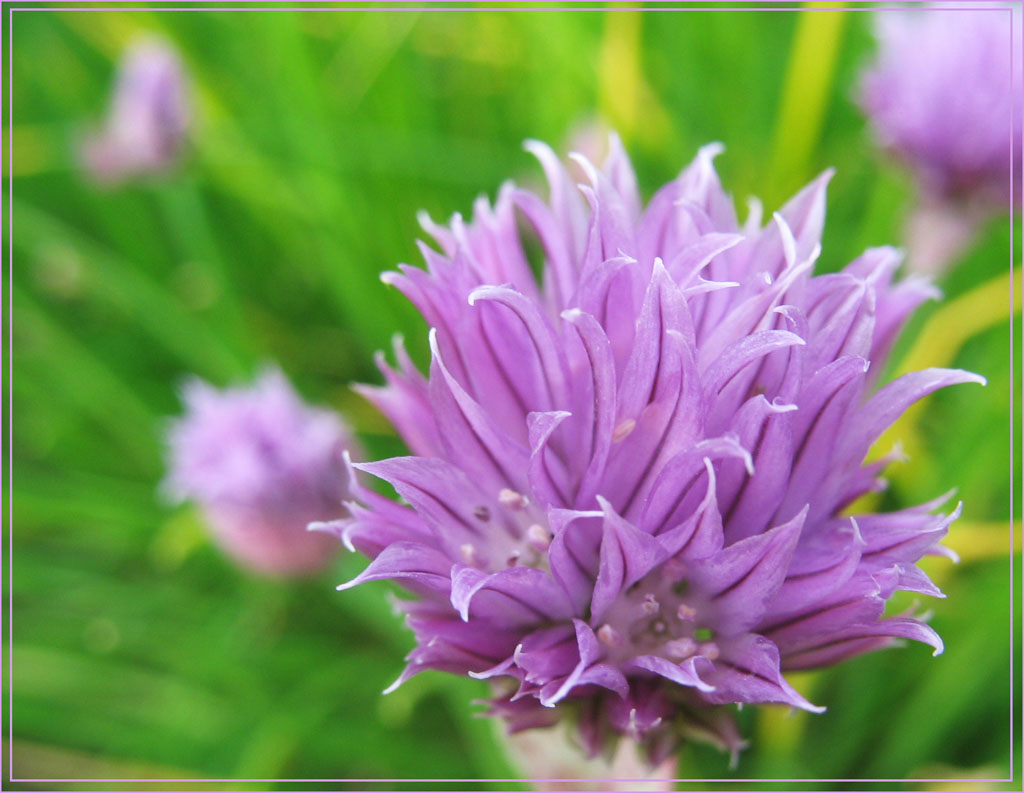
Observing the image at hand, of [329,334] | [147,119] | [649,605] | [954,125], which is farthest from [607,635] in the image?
[329,334]

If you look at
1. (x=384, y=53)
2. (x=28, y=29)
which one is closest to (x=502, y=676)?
(x=384, y=53)

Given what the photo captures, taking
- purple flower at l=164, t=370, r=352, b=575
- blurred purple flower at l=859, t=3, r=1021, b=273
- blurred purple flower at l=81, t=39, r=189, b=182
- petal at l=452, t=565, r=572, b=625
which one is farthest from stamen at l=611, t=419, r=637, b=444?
blurred purple flower at l=81, t=39, r=189, b=182

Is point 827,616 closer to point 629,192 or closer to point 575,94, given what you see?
point 629,192

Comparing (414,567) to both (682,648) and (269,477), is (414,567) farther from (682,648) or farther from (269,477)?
(269,477)

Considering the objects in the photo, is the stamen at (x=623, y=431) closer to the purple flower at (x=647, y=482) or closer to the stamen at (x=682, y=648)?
the purple flower at (x=647, y=482)

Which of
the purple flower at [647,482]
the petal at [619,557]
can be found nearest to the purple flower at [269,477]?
the purple flower at [647,482]

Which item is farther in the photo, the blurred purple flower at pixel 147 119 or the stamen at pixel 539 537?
the blurred purple flower at pixel 147 119
